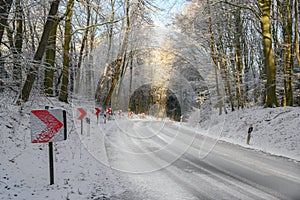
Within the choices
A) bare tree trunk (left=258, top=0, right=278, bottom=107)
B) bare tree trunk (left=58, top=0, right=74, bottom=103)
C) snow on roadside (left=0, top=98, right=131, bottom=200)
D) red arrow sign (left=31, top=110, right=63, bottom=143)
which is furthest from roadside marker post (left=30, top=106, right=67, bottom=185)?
bare tree trunk (left=258, top=0, right=278, bottom=107)

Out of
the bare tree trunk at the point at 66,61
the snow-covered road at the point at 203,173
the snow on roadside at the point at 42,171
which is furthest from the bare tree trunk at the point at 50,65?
the snow-covered road at the point at 203,173

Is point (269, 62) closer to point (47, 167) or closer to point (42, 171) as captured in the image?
point (47, 167)

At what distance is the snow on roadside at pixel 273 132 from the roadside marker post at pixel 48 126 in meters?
6.92

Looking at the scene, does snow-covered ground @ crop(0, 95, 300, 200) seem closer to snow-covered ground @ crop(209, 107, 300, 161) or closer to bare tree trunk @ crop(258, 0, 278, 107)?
snow-covered ground @ crop(209, 107, 300, 161)

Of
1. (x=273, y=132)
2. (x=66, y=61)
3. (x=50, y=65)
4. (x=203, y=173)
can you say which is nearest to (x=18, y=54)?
(x=50, y=65)

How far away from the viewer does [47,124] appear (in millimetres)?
4570

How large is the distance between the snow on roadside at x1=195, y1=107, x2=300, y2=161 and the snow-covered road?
1421 mm

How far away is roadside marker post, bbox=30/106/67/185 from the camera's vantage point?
174 inches

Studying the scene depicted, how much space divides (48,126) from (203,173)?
3.59 metres

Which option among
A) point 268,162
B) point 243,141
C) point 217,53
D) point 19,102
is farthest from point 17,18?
point 217,53

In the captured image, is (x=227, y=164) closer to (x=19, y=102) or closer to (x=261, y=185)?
(x=261, y=185)

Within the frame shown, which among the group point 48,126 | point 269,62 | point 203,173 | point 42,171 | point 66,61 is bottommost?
point 203,173

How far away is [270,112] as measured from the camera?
1262cm

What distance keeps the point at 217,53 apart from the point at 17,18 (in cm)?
1620
